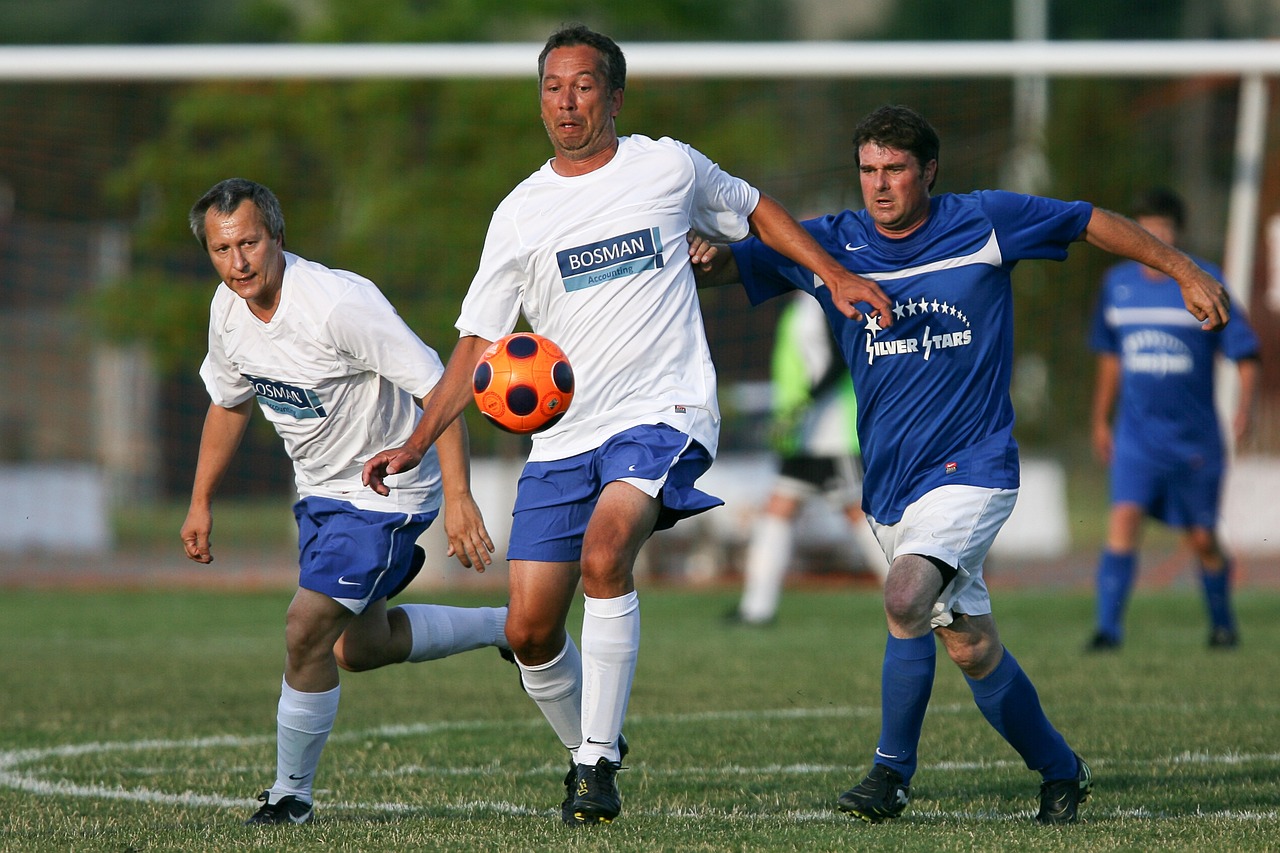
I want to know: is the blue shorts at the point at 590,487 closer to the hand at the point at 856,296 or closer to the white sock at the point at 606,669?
the white sock at the point at 606,669

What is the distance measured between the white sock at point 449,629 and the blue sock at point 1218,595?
5.51 m

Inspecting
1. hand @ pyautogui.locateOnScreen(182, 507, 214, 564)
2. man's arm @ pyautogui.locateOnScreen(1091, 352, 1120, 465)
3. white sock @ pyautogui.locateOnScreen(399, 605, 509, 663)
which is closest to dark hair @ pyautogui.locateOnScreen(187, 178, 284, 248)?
hand @ pyautogui.locateOnScreen(182, 507, 214, 564)

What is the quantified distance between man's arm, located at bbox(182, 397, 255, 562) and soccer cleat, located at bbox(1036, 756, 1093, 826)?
2.73 meters

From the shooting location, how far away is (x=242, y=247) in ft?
16.4

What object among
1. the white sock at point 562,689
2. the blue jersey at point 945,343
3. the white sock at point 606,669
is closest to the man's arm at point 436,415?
the white sock at point 606,669

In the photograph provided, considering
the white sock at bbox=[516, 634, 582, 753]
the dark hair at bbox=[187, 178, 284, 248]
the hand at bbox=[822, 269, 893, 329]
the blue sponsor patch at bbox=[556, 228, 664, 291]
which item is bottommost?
the white sock at bbox=[516, 634, 582, 753]

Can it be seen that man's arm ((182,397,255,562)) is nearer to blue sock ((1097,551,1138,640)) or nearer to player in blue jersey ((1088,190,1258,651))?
blue sock ((1097,551,1138,640))

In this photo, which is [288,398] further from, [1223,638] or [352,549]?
[1223,638]

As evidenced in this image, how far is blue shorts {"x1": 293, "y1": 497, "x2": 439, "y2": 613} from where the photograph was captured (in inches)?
198

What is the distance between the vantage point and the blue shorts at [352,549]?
16.5 ft

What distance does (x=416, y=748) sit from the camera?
6.24 metres

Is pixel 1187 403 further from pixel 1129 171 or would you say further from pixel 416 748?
pixel 1129 171

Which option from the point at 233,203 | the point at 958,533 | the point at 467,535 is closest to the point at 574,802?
the point at 467,535

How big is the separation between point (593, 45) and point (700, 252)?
71cm
